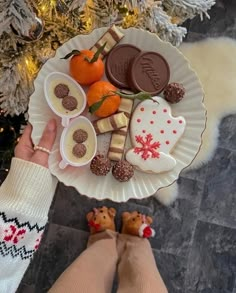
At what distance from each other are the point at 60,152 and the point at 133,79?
0.22 m

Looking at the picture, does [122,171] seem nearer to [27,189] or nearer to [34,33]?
[27,189]

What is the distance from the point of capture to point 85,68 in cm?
93

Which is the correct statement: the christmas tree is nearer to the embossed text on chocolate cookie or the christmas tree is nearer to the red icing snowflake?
the embossed text on chocolate cookie

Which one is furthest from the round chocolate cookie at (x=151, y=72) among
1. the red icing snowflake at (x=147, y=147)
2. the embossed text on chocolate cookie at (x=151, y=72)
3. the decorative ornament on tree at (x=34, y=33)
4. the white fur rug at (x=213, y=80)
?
the white fur rug at (x=213, y=80)

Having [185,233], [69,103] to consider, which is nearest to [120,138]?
[69,103]

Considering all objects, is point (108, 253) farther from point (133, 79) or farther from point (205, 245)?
point (133, 79)

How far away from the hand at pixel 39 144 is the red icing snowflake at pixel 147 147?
7.2 inches

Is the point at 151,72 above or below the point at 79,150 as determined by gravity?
above

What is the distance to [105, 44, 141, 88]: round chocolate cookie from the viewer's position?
98 centimetres

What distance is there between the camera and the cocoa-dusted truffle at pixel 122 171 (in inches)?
37.4

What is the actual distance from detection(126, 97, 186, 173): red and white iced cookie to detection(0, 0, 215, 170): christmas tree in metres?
0.19

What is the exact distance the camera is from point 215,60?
148cm

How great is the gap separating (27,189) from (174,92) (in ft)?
1.21

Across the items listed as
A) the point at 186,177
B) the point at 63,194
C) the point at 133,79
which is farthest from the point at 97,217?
the point at 133,79
